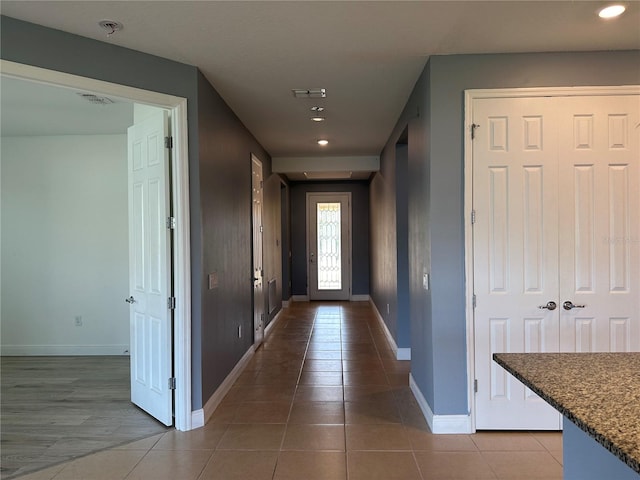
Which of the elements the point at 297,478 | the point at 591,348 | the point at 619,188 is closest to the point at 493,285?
the point at 591,348

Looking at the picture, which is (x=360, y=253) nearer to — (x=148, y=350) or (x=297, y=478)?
(x=148, y=350)

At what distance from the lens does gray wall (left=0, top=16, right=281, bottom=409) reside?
7.76 ft

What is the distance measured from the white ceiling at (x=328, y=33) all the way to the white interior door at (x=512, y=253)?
0.49 metres

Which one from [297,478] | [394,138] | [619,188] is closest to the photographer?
[297,478]

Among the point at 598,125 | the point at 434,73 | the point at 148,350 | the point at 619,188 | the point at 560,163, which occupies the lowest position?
the point at 148,350

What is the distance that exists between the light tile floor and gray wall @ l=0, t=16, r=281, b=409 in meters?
0.37

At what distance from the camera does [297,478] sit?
2330 millimetres

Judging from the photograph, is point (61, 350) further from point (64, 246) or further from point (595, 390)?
point (595, 390)

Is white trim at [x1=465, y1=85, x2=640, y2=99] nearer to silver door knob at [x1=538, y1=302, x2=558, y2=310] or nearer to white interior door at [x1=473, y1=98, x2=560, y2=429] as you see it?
white interior door at [x1=473, y1=98, x2=560, y2=429]

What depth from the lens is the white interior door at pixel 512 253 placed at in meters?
2.77

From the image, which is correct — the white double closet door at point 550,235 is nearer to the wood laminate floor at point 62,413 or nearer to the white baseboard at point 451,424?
the white baseboard at point 451,424

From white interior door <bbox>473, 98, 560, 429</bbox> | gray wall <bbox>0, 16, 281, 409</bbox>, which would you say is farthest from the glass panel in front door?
white interior door <bbox>473, 98, 560, 429</bbox>

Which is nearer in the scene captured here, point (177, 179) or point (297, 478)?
point (297, 478)

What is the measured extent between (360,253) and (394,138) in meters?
4.47
